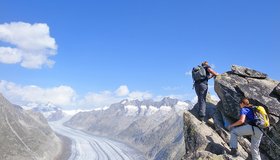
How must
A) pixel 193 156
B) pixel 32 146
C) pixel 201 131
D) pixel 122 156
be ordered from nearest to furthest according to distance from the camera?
pixel 193 156
pixel 201 131
pixel 32 146
pixel 122 156

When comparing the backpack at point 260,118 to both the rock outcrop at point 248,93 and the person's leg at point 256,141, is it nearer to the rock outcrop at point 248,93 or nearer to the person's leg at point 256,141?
the person's leg at point 256,141

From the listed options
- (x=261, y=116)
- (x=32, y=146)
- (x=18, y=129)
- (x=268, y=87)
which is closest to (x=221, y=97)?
(x=268, y=87)

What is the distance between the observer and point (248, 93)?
24.4m

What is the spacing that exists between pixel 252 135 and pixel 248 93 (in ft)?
17.6

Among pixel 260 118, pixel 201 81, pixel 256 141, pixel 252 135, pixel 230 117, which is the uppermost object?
pixel 201 81

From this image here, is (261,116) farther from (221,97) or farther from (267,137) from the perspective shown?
(221,97)

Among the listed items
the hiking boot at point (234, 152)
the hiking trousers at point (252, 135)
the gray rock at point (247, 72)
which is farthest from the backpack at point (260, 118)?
the gray rock at point (247, 72)

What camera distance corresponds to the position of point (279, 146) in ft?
70.6

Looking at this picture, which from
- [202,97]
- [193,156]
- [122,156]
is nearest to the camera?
[193,156]

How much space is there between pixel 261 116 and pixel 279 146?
3701mm

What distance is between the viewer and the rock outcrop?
22697mm

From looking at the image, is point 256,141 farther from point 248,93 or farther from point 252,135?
point 248,93

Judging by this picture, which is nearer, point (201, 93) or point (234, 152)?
point (234, 152)

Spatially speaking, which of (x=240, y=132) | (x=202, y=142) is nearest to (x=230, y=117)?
(x=202, y=142)
